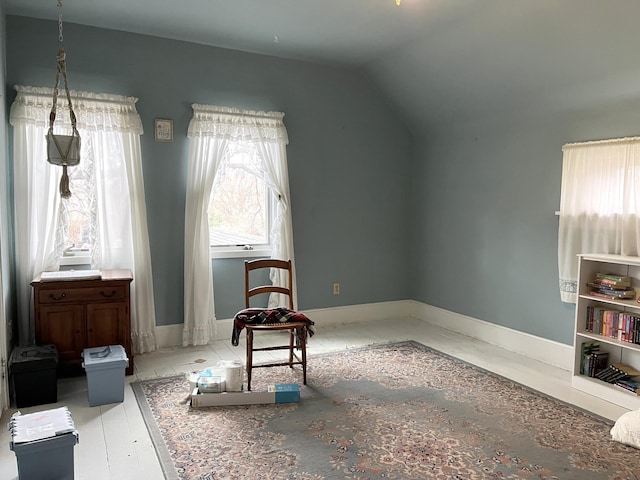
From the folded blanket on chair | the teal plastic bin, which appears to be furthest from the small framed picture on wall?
the teal plastic bin

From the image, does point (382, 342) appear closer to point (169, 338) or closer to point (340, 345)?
point (340, 345)

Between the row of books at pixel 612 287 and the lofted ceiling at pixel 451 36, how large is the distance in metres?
1.23

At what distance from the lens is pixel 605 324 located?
11.0 feet

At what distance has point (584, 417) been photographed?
2.95 metres

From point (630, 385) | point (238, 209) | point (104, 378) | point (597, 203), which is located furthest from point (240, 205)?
point (630, 385)

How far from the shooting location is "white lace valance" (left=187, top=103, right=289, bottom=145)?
14.1 ft

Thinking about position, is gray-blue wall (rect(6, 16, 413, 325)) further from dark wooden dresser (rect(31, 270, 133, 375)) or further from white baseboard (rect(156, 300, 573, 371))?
dark wooden dresser (rect(31, 270, 133, 375))

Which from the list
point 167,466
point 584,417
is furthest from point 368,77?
point 167,466

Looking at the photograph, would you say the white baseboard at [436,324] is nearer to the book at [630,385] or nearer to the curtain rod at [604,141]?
the book at [630,385]

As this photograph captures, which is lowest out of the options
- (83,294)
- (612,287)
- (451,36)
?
(83,294)

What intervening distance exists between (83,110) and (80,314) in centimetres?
160

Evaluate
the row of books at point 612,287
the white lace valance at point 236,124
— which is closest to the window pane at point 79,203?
the white lace valance at point 236,124

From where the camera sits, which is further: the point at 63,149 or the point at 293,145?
the point at 293,145

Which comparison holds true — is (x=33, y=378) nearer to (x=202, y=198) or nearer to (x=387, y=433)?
(x=202, y=198)
